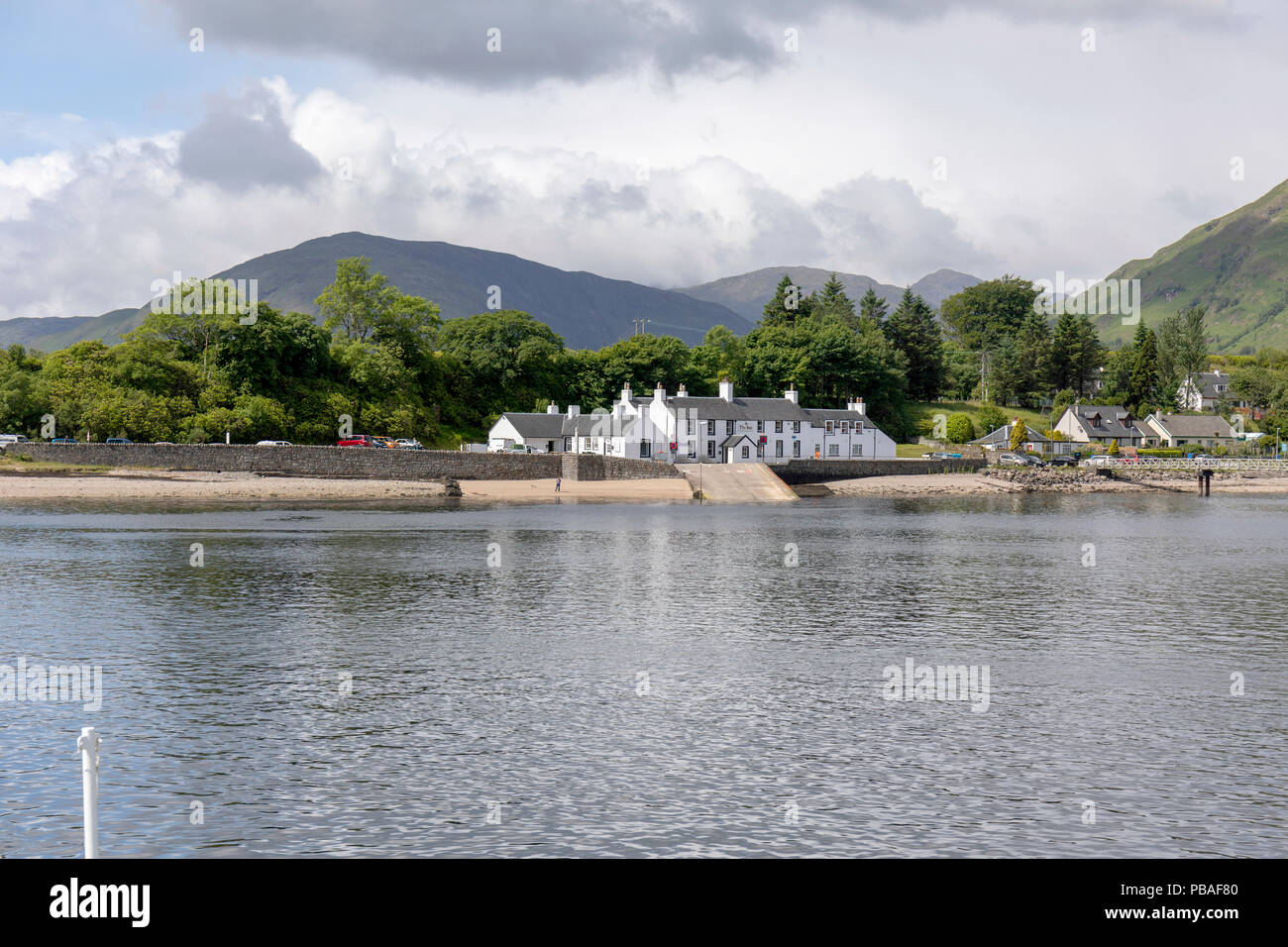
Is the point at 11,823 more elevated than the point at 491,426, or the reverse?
the point at 491,426

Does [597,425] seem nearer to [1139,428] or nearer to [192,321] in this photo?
[192,321]

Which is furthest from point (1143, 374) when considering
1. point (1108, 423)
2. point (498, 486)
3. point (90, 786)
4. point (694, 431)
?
point (90, 786)

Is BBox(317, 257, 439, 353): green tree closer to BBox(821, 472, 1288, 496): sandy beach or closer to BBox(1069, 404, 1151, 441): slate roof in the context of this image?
BBox(821, 472, 1288, 496): sandy beach

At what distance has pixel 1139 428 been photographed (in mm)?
175125

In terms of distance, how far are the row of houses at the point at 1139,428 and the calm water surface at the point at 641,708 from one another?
123250 millimetres

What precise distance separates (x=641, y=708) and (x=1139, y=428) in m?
173

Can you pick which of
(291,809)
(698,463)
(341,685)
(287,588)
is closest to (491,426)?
(698,463)

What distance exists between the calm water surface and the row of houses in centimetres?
12325

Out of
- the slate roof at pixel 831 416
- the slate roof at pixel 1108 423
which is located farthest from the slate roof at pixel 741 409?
the slate roof at pixel 1108 423

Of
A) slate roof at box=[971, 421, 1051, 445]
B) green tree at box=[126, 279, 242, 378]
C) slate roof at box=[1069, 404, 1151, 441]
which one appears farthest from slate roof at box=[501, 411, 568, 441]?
slate roof at box=[1069, 404, 1151, 441]

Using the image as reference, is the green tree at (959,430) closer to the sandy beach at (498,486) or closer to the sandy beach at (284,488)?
the sandy beach at (498,486)

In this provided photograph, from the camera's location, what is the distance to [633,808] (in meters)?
16.9
